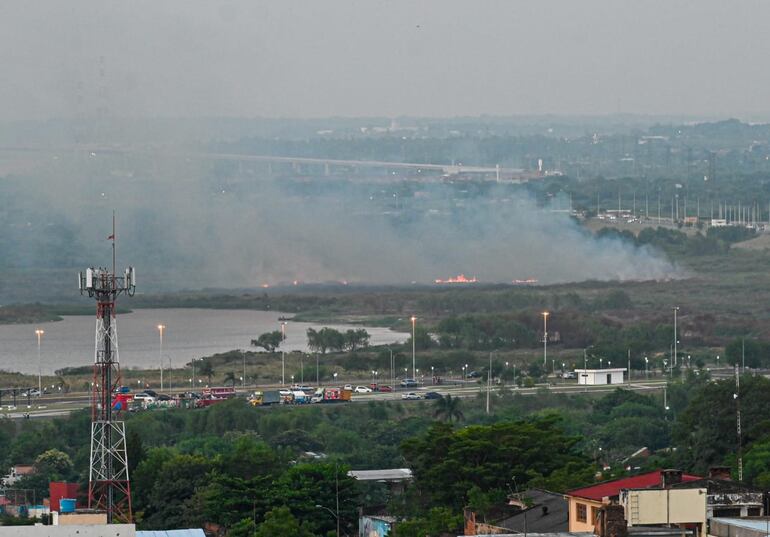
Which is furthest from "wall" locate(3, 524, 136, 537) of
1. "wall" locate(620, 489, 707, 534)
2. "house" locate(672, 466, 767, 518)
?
"house" locate(672, 466, 767, 518)

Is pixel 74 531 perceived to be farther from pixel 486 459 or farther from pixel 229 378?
pixel 229 378

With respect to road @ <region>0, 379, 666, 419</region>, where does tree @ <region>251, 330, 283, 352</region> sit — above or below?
below

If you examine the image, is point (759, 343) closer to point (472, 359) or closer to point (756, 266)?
point (472, 359)

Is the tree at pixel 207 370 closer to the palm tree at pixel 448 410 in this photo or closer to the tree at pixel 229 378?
the tree at pixel 229 378

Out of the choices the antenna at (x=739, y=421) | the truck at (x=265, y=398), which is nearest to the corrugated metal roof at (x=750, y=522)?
the antenna at (x=739, y=421)


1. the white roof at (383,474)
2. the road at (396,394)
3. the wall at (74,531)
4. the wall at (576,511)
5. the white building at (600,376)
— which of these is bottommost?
the white building at (600,376)

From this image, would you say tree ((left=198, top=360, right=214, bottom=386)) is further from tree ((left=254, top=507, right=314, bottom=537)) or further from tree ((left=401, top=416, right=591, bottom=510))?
tree ((left=254, top=507, right=314, bottom=537))
